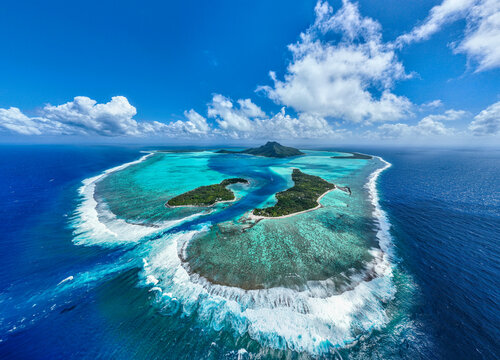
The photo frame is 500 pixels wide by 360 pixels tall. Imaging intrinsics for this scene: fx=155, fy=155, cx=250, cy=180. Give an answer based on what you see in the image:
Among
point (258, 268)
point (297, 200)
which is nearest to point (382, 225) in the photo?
point (297, 200)

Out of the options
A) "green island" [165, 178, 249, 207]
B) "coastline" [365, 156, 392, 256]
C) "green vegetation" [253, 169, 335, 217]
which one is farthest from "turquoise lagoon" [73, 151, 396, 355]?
"green vegetation" [253, 169, 335, 217]

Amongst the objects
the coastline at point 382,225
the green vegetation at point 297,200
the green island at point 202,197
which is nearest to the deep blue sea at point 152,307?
the coastline at point 382,225

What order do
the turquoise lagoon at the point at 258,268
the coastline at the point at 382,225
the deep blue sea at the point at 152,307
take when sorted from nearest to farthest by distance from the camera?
the deep blue sea at the point at 152,307
the turquoise lagoon at the point at 258,268
the coastline at the point at 382,225

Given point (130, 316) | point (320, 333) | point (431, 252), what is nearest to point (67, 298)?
point (130, 316)

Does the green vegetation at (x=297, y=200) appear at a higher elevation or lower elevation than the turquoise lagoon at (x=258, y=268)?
higher

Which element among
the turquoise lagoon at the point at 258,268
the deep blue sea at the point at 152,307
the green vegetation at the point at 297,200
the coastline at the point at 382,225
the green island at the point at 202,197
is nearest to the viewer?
the deep blue sea at the point at 152,307

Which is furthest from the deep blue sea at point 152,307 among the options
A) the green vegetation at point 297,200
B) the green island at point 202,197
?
the green vegetation at point 297,200

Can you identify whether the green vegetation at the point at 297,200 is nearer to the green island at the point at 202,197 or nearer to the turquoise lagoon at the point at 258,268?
the turquoise lagoon at the point at 258,268

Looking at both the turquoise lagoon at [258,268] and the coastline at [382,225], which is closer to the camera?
the turquoise lagoon at [258,268]

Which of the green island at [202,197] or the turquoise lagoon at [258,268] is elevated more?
the green island at [202,197]

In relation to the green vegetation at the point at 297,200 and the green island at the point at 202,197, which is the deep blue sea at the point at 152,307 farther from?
the green vegetation at the point at 297,200
